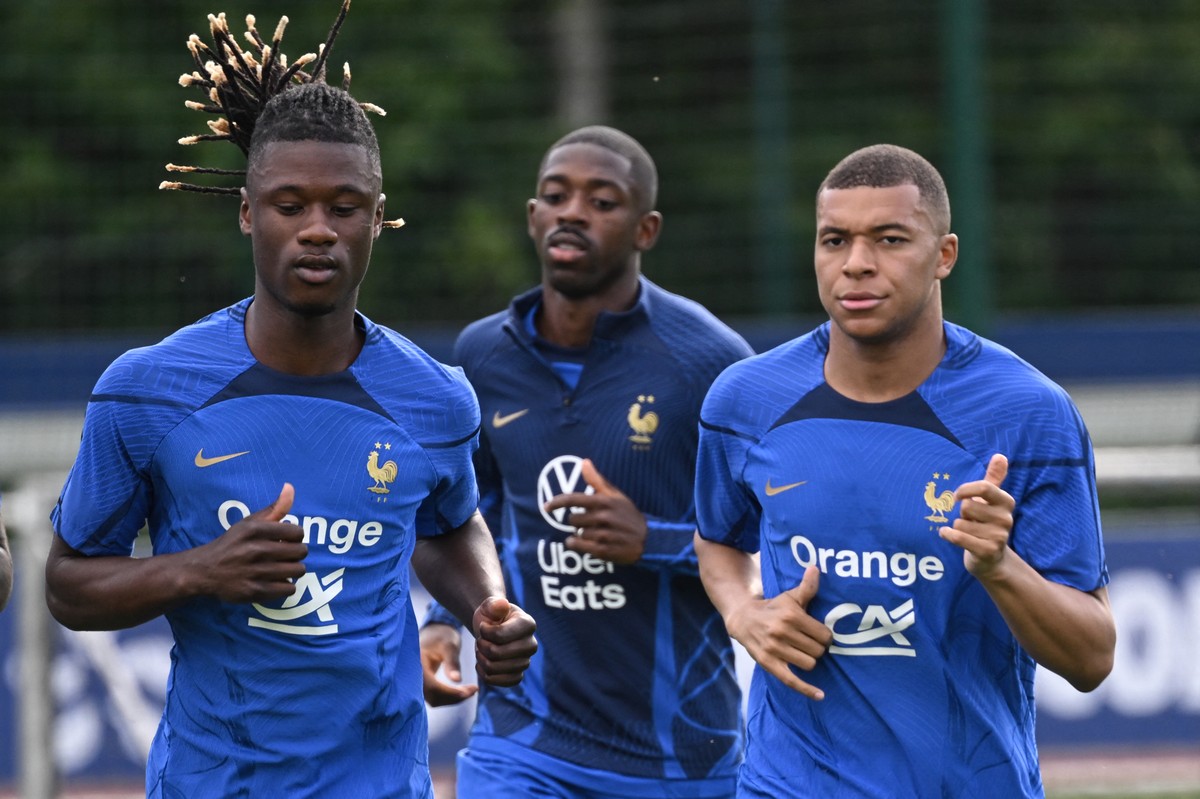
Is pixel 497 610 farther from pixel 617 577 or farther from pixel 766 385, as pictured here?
pixel 617 577

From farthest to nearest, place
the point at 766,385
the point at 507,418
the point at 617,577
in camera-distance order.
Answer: the point at 507,418 → the point at 617,577 → the point at 766,385

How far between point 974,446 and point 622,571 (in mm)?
1541

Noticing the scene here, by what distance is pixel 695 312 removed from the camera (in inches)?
224

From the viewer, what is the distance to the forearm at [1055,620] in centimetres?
382

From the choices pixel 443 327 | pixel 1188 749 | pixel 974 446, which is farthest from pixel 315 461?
pixel 443 327

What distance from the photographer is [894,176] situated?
424cm

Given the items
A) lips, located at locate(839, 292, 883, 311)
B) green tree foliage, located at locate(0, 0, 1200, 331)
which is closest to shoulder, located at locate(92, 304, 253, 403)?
lips, located at locate(839, 292, 883, 311)

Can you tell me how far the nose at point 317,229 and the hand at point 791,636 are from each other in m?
1.29

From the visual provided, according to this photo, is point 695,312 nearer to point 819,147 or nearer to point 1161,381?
point 1161,381

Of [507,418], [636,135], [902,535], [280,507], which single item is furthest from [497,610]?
[636,135]

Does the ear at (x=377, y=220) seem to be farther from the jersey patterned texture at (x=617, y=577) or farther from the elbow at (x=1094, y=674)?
the elbow at (x=1094, y=674)

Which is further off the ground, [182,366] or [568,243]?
[568,243]

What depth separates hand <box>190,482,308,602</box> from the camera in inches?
145

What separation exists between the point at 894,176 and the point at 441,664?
195 centimetres
